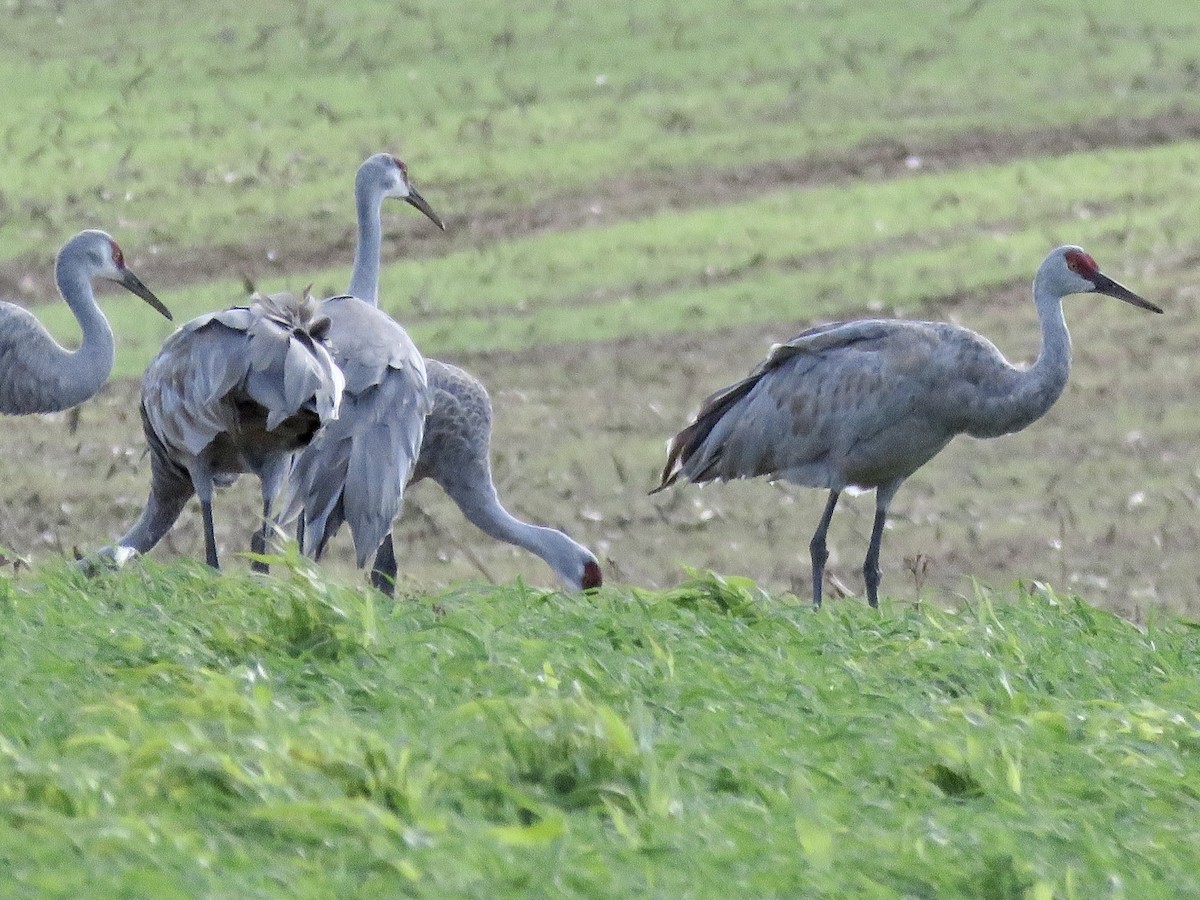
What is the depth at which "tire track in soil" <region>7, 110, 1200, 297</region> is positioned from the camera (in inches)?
554

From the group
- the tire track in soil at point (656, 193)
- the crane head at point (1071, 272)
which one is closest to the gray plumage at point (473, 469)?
the crane head at point (1071, 272)

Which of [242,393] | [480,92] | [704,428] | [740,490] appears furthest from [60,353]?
[480,92]

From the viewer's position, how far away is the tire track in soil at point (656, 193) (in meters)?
14.1

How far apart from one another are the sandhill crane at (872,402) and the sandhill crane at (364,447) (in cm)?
162

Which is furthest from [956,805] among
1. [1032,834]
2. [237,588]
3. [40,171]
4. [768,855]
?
[40,171]

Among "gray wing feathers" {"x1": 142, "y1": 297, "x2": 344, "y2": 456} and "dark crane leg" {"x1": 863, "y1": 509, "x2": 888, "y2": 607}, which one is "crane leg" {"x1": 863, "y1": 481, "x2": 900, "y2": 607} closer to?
"dark crane leg" {"x1": 863, "y1": 509, "x2": 888, "y2": 607}

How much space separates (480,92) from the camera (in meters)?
17.5

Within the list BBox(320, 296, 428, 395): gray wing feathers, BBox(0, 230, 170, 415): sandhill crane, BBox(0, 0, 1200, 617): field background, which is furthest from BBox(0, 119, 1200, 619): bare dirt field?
BBox(320, 296, 428, 395): gray wing feathers

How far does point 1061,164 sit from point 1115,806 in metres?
12.3

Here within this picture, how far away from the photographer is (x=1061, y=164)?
1616 centimetres

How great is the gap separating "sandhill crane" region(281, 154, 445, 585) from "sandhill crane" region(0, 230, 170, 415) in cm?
157

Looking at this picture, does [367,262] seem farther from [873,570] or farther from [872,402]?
[873,570]

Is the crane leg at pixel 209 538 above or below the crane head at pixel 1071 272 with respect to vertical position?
below

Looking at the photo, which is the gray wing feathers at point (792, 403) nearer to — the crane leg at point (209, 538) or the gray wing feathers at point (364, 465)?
the gray wing feathers at point (364, 465)
